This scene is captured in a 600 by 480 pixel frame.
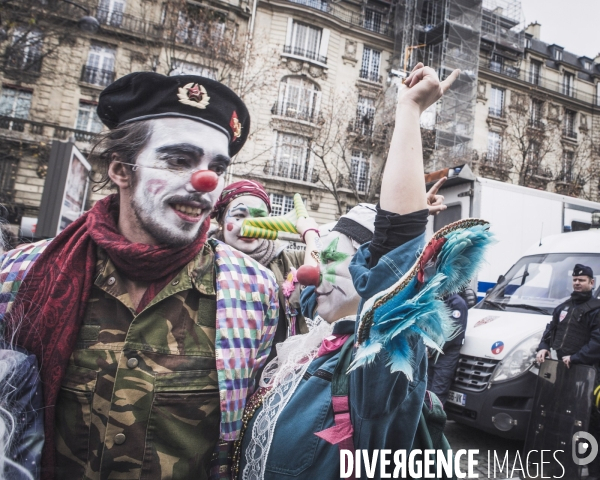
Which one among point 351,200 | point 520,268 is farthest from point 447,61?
point 520,268

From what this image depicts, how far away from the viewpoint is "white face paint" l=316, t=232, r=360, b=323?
1518 mm

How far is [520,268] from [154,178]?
5875mm

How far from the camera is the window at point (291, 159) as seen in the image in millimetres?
22609

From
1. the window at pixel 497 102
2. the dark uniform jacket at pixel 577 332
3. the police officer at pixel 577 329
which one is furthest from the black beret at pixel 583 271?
the window at pixel 497 102

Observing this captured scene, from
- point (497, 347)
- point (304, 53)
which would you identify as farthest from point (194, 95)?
point (304, 53)

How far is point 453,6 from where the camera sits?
25.6m

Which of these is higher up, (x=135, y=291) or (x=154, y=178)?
(x=154, y=178)

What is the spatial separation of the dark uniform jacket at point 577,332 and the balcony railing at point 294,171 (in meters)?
18.3

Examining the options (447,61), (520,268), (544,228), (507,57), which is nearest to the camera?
(520,268)

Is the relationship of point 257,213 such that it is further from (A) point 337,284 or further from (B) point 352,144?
(B) point 352,144

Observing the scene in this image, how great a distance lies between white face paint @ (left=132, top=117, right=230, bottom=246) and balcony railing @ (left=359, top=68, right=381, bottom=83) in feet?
82.1

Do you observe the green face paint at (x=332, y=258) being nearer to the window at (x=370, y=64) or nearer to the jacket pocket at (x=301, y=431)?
the jacket pocket at (x=301, y=431)

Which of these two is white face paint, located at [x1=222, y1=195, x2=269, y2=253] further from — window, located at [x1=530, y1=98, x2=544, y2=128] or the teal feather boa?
window, located at [x1=530, y1=98, x2=544, y2=128]

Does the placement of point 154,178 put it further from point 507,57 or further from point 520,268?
point 507,57
